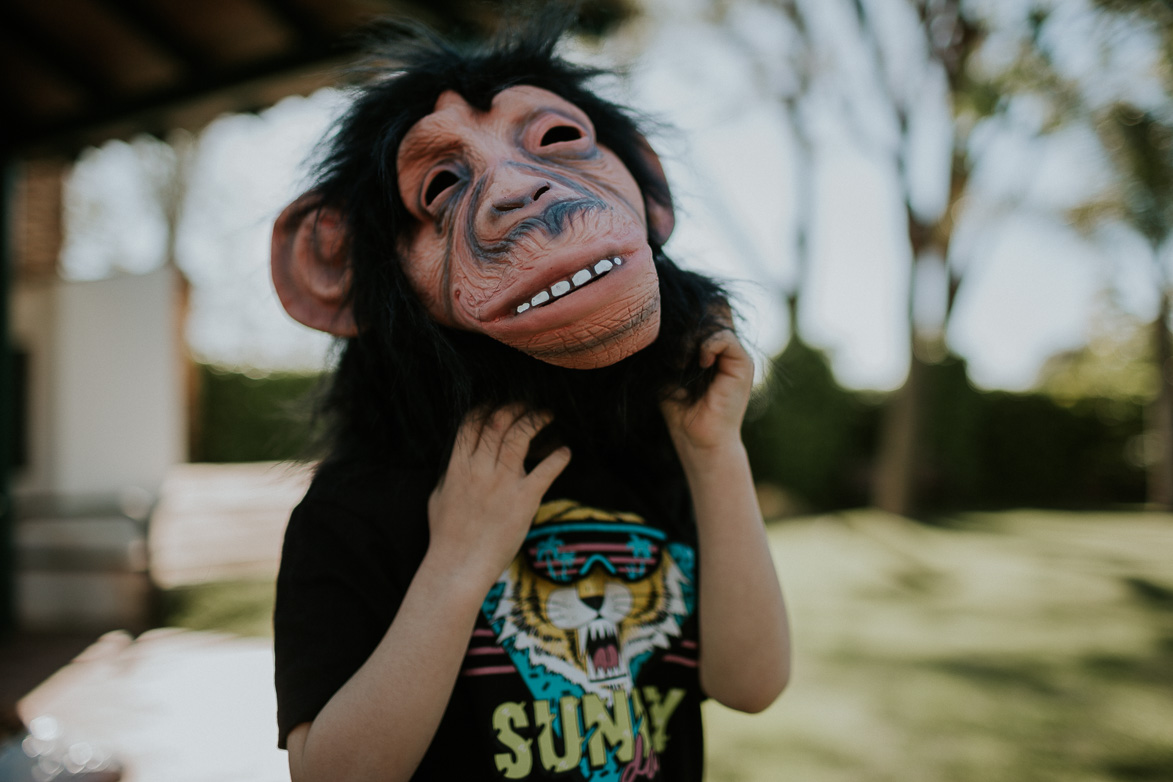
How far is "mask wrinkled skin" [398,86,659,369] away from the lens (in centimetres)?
80

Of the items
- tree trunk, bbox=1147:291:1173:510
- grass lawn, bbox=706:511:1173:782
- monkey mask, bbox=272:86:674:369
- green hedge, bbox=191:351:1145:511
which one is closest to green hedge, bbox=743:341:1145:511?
green hedge, bbox=191:351:1145:511

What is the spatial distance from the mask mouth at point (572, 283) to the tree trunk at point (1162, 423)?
15.8 meters

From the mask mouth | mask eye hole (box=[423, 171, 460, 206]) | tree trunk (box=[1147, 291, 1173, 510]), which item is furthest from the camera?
tree trunk (box=[1147, 291, 1173, 510])

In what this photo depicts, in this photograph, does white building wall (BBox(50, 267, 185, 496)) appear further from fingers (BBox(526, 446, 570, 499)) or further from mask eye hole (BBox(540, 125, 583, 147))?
fingers (BBox(526, 446, 570, 499))

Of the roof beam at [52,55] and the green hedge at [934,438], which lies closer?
the roof beam at [52,55]

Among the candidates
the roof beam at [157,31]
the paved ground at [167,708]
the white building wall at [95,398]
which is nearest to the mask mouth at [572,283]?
the paved ground at [167,708]

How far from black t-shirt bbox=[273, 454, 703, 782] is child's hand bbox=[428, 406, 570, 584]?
8 centimetres

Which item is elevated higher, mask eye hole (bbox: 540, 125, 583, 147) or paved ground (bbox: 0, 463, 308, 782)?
mask eye hole (bbox: 540, 125, 583, 147)

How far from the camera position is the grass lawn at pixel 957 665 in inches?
121

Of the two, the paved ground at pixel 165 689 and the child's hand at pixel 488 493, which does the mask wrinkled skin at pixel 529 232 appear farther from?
the paved ground at pixel 165 689

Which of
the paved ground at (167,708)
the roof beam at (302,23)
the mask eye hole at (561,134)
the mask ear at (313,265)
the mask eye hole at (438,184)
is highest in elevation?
the roof beam at (302,23)

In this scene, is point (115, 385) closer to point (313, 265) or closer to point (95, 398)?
point (95, 398)

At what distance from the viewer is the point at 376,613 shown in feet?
3.14

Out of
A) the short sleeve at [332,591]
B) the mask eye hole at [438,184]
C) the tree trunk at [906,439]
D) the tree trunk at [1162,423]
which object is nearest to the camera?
the short sleeve at [332,591]
